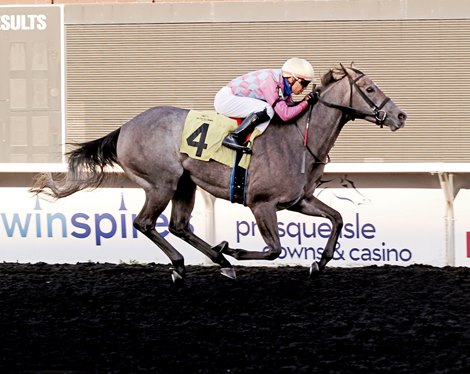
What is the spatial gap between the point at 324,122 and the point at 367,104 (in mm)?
275

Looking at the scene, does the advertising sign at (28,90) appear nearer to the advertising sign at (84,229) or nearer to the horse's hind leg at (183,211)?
the advertising sign at (84,229)

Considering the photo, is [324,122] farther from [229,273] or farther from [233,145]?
[229,273]

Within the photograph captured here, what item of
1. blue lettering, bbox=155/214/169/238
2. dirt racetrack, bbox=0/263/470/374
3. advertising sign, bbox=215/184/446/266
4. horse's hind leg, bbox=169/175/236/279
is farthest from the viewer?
blue lettering, bbox=155/214/169/238

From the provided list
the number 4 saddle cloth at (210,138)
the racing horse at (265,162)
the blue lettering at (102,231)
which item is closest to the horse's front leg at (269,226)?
the racing horse at (265,162)

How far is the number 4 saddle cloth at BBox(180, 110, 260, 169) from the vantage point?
6.21m

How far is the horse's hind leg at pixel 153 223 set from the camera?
21.0 ft

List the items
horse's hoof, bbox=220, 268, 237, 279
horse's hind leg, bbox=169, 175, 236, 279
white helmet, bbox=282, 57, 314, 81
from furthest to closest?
→ horse's hind leg, bbox=169, 175, 236, 279 → horse's hoof, bbox=220, 268, 237, 279 → white helmet, bbox=282, 57, 314, 81

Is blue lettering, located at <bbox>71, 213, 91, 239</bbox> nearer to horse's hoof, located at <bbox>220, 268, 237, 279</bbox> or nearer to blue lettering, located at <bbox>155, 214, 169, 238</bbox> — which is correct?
blue lettering, located at <bbox>155, 214, 169, 238</bbox>

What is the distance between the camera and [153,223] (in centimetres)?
648

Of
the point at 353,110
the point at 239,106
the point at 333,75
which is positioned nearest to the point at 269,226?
the point at 239,106

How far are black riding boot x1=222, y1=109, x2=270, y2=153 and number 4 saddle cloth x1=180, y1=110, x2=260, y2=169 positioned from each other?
5cm

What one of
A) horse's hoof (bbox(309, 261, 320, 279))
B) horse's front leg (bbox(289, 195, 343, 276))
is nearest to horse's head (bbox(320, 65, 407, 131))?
horse's front leg (bbox(289, 195, 343, 276))

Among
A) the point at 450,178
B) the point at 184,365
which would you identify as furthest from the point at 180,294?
the point at 450,178

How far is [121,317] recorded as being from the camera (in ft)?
17.7
